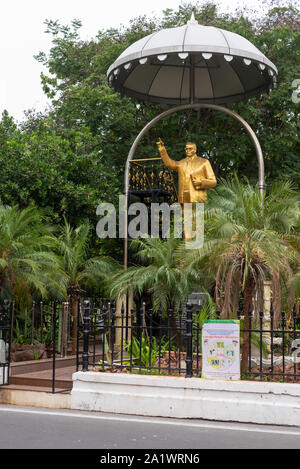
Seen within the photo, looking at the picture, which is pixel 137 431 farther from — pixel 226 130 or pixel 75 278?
pixel 226 130

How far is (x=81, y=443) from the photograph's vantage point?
238 inches

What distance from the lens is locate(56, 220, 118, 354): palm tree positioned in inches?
508

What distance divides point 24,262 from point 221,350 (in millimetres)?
5072

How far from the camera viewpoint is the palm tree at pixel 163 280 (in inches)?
436

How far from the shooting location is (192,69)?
14.0m

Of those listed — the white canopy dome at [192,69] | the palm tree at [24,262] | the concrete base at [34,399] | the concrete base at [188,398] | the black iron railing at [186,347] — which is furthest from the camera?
the white canopy dome at [192,69]

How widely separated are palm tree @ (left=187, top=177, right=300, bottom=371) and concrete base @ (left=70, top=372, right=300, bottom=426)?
997mm

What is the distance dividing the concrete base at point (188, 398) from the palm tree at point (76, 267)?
4.50 m

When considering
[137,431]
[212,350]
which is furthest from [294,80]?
[137,431]

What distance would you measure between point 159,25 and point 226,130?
4240mm

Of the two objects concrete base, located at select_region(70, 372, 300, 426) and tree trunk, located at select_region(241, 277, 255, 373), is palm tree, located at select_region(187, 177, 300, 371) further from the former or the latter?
concrete base, located at select_region(70, 372, 300, 426)

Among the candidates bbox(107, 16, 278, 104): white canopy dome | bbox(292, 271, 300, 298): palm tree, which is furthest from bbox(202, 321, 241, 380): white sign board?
bbox(107, 16, 278, 104): white canopy dome

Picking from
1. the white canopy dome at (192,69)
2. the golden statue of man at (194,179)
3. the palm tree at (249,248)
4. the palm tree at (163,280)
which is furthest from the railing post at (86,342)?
the white canopy dome at (192,69)

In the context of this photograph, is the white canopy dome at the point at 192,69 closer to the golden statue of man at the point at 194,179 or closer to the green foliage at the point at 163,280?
the golden statue of man at the point at 194,179
